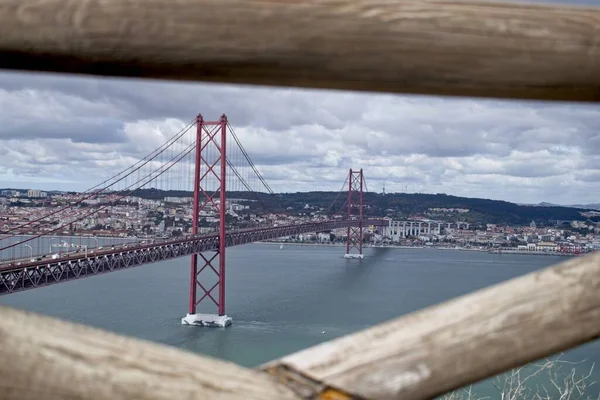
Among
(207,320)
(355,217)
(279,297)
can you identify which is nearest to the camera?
(207,320)

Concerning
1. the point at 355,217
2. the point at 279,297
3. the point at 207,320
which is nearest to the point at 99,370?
the point at 207,320

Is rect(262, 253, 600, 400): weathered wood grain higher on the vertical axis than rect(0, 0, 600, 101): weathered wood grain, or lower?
lower

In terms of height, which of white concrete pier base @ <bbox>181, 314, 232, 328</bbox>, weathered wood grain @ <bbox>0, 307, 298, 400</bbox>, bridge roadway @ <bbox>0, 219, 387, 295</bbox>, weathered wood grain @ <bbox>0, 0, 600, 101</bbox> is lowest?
white concrete pier base @ <bbox>181, 314, 232, 328</bbox>

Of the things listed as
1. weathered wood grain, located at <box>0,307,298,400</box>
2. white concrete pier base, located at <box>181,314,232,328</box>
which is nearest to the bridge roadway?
white concrete pier base, located at <box>181,314,232,328</box>

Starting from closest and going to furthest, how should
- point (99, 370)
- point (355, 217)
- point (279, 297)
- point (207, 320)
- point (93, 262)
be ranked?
point (99, 370), point (93, 262), point (207, 320), point (279, 297), point (355, 217)

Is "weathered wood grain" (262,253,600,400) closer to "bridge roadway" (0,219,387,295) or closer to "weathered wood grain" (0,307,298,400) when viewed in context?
"weathered wood grain" (0,307,298,400)

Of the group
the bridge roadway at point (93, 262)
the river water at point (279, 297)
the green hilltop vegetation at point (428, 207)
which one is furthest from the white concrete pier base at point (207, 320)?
the green hilltop vegetation at point (428, 207)

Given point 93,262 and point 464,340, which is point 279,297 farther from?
point 464,340
